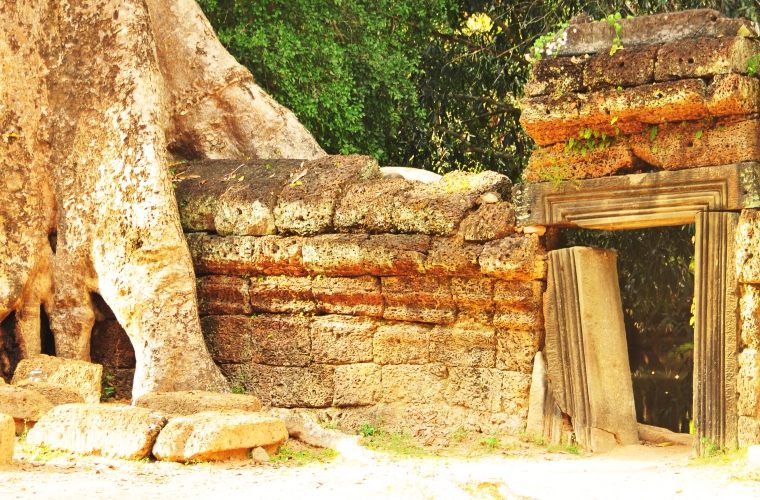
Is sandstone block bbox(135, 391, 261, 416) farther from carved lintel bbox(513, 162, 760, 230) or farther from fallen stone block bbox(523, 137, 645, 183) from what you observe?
fallen stone block bbox(523, 137, 645, 183)

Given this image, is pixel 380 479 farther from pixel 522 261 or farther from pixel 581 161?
pixel 581 161

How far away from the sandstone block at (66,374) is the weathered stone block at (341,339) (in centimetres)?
156

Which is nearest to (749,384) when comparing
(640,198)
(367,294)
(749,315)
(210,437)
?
(749,315)

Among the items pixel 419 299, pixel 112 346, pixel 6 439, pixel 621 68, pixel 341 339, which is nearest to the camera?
pixel 6 439

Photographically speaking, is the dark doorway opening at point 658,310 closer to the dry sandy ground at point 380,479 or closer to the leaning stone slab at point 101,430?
the dry sandy ground at point 380,479

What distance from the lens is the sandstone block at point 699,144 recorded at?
606 centimetres

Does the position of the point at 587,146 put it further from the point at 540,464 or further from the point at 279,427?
the point at 279,427

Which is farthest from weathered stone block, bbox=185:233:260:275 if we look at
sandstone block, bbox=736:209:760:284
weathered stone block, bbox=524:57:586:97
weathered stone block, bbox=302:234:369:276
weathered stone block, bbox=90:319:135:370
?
sandstone block, bbox=736:209:760:284

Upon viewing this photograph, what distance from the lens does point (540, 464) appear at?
611 cm

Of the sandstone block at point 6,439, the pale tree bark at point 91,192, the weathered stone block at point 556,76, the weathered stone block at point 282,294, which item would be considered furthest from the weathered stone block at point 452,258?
the sandstone block at point 6,439

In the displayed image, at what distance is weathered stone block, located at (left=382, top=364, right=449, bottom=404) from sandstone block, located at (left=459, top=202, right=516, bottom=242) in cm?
93

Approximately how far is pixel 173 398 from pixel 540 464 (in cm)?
232

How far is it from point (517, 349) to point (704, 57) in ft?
7.11

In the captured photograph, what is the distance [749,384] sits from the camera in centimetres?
594
